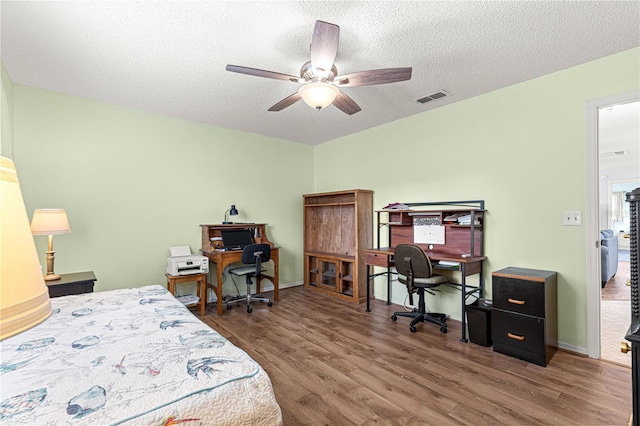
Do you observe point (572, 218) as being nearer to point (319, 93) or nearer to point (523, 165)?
point (523, 165)

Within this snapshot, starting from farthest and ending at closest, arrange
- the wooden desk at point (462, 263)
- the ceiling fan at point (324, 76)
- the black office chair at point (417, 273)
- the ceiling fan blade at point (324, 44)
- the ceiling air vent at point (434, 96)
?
the ceiling air vent at point (434, 96)
the black office chair at point (417, 273)
the wooden desk at point (462, 263)
the ceiling fan at point (324, 76)
the ceiling fan blade at point (324, 44)

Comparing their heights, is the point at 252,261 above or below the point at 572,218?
below

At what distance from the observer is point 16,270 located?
473 mm

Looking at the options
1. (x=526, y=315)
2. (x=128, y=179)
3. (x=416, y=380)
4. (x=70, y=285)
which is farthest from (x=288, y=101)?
(x=526, y=315)

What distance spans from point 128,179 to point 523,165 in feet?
14.5

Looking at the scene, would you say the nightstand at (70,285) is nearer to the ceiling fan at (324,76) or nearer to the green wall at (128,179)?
the green wall at (128,179)

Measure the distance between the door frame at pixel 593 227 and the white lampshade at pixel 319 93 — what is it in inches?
88.7

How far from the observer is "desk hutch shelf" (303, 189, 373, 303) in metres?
4.23

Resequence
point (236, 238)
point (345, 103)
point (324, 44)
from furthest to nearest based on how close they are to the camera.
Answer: point (236, 238) → point (345, 103) → point (324, 44)

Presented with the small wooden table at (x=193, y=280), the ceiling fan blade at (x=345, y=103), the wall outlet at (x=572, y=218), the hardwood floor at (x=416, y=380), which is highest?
the ceiling fan blade at (x=345, y=103)

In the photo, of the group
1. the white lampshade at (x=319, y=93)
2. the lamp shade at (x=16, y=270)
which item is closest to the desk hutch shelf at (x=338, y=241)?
the white lampshade at (x=319, y=93)

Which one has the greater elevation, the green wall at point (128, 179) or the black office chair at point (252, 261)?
the green wall at point (128, 179)

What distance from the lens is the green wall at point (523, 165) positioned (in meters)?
2.59

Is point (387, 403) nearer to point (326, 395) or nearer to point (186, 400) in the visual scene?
point (326, 395)
